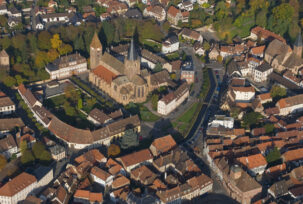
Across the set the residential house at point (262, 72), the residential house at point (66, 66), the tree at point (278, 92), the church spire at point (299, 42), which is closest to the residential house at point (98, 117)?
the residential house at point (66, 66)

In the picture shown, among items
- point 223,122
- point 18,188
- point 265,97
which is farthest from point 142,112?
point 18,188

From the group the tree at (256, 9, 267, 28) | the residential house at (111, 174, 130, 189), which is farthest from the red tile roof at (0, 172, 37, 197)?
the tree at (256, 9, 267, 28)

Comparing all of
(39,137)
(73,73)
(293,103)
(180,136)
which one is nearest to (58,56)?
(73,73)

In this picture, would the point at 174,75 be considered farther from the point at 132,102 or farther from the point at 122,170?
the point at 122,170

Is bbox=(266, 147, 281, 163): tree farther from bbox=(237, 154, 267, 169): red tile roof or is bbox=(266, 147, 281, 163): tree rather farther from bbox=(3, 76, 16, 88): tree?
bbox=(3, 76, 16, 88): tree

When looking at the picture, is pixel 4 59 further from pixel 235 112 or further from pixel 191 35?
pixel 235 112

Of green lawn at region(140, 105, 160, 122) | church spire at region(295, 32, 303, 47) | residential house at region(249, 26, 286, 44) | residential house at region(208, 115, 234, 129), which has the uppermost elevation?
church spire at region(295, 32, 303, 47)
